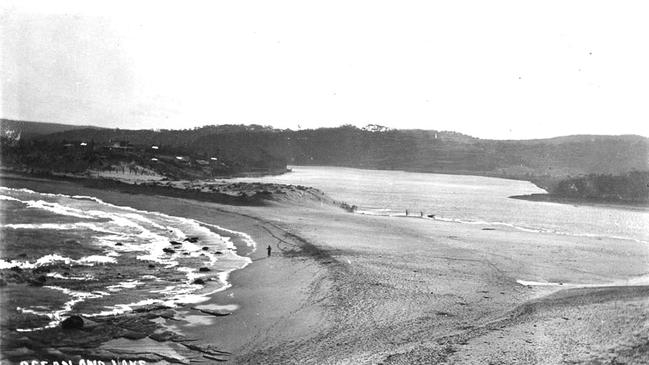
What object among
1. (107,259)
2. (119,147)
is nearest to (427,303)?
(107,259)

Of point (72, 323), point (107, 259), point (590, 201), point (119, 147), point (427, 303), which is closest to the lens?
point (72, 323)

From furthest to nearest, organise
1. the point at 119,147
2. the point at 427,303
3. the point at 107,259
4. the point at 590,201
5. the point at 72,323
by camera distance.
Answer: the point at 119,147 < the point at 590,201 < the point at 107,259 < the point at 427,303 < the point at 72,323

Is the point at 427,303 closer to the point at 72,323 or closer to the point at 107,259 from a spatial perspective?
the point at 72,323

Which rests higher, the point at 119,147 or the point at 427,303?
the point at 119,147

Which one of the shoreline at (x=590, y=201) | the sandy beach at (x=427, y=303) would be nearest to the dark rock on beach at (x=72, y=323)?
the sandy beach at (x=427, y=303)

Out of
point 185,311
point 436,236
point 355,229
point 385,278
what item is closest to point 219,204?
point 355,229
